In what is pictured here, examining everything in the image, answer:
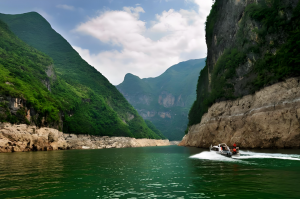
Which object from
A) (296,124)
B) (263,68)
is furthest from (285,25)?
(296,124)

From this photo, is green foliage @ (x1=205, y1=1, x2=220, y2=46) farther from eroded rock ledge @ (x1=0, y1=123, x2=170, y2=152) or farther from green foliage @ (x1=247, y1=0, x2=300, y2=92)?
eroded rock ledge @ (x1=0, y1=123, x2=170, y2=152)

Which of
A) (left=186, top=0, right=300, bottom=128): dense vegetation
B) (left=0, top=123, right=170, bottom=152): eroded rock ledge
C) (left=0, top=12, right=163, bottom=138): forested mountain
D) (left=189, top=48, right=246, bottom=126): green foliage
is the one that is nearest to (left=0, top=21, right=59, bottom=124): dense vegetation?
(left=0, top=12, right=163, bottom=138): forested mountain

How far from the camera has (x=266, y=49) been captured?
42656 mm

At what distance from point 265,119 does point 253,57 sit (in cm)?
1527

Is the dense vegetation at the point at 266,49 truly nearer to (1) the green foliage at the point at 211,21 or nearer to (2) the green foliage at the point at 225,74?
(2) the green foliage at the point at 225,74

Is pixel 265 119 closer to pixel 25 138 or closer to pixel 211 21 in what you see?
pixel 211 21

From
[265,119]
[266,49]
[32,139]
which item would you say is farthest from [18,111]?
[266,49]

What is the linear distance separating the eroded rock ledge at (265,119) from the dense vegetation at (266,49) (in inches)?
Answer: 88.8

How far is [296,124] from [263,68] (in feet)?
44.4

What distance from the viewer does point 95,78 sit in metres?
197

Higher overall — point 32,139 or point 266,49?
point 266,49

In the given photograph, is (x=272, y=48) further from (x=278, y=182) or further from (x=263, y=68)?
(x=278, y=182)

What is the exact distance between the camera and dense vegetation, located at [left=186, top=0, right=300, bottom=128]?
36.1 meters

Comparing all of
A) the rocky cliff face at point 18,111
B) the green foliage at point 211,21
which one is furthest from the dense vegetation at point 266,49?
the rocky cliff face at point 18,111
